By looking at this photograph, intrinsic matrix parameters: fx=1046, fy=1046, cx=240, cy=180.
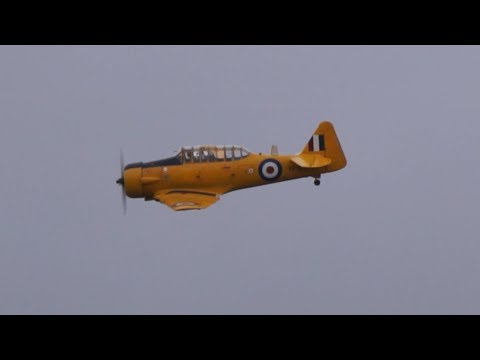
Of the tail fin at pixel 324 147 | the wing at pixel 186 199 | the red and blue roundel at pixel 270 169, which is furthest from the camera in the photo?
the tail fin at pixel 324 147

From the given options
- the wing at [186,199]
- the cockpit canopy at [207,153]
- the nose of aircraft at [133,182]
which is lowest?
the wing at [186,199]

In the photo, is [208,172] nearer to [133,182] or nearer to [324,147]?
[133,182]

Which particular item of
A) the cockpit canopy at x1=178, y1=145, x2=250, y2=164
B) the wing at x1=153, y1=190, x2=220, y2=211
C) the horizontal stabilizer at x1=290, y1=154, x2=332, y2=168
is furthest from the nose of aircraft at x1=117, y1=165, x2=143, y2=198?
the horizontal stabilizer at x1=290, y1=154, x2=332, y2=168

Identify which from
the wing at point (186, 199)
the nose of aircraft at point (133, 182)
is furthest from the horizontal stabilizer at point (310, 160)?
the nose of aircraft at point (133, 182)

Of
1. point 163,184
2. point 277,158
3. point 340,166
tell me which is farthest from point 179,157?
point 340,166

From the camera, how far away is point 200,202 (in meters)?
27.4

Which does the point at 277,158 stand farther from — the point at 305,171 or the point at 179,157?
the point at 179,157

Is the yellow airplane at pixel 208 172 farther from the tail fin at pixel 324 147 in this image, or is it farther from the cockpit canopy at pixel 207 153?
the tail fin at pixel 324 147

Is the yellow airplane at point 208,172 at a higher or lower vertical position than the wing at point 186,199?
higher

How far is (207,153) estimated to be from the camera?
27953 millimetres

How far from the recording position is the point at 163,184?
2788 cm

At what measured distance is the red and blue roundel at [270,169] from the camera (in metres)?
28.1

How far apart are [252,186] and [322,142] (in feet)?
7.53

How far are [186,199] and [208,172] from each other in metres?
0.96
